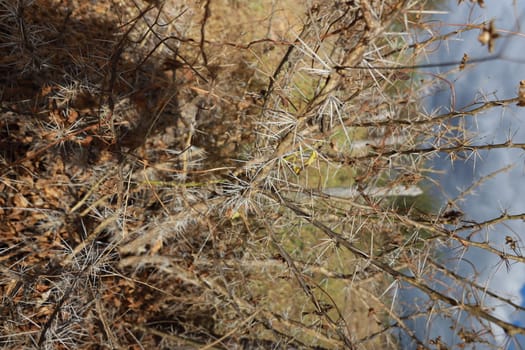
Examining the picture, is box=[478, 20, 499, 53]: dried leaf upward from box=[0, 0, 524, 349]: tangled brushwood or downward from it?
upward

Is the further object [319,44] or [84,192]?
[84,192]

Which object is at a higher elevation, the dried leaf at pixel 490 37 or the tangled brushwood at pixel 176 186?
the dried leaf at pixel 490 37

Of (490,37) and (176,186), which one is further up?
(490,37)

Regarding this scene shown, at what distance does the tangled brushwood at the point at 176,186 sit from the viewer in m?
2.31

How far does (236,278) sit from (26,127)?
74.1 inches

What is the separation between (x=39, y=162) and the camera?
288 cm

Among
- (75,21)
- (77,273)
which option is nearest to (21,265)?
(77,273)

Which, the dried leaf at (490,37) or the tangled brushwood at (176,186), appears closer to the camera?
the dried leaf at (490,37)

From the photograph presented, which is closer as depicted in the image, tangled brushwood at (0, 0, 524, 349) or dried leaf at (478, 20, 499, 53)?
dried leaf at (478, 20, 499, 53)

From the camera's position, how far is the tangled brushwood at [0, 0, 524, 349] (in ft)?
7.57

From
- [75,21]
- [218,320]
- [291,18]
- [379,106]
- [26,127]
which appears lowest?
[218,320]

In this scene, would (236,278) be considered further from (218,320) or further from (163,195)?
(163,195)

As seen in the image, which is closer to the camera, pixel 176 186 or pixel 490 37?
pixel 490 37

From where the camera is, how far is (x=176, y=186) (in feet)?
8.66
